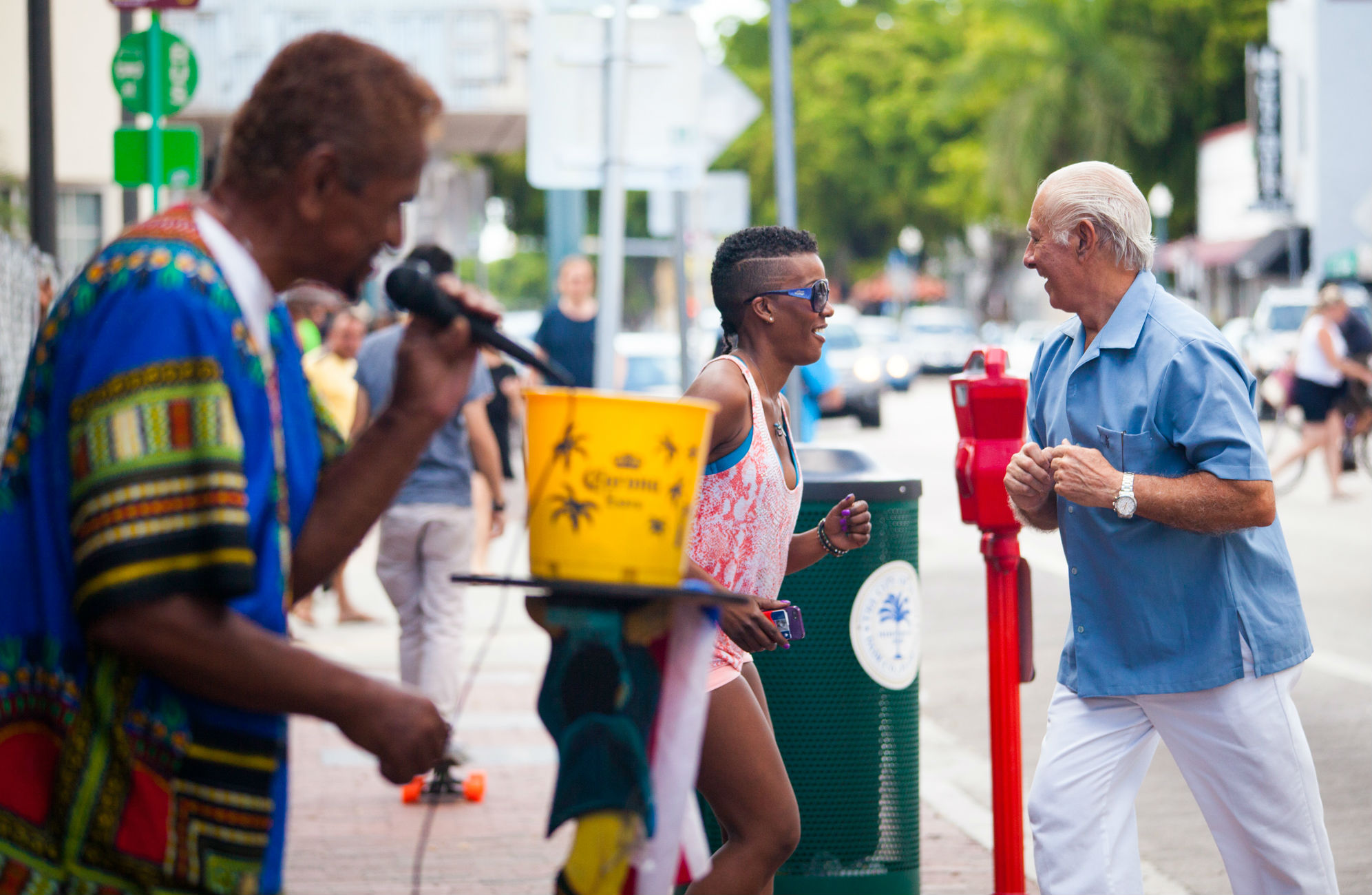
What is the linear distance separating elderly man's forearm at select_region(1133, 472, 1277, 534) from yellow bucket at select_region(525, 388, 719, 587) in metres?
1.44

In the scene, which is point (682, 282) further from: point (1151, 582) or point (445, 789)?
point (1151, 582)

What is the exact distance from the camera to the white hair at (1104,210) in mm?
3650

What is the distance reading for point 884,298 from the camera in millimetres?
98625

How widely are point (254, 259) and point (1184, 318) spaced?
7.38 ft

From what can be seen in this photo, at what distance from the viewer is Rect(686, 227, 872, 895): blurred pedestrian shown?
11.0 feet

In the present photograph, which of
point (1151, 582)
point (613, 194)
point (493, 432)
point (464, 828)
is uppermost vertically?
point (613, 194)

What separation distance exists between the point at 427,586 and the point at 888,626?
2.43m

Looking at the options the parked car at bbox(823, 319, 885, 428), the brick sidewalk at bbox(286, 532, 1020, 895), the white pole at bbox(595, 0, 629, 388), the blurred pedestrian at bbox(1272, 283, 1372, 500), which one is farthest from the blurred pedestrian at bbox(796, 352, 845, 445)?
the parked car at bbox(823, 319, 885, 428)

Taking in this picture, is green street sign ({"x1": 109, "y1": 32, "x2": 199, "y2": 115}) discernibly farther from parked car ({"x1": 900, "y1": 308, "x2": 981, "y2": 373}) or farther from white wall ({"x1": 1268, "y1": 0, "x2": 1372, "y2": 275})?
parked car ({"x1": 900, "y1": 308, "x2": 981, "y2": 373})

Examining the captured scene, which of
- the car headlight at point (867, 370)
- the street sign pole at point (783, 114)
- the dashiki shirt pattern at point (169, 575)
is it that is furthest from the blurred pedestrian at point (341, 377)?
the car headlight at point (867, 370)

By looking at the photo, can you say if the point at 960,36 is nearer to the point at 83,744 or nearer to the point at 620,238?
the point at 620,238

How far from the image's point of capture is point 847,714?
4.70 meters

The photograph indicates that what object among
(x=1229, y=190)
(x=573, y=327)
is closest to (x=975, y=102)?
(x=1229, y=190)

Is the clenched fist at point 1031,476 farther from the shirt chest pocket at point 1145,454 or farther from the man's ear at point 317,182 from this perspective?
the man's ear at point 317,182
